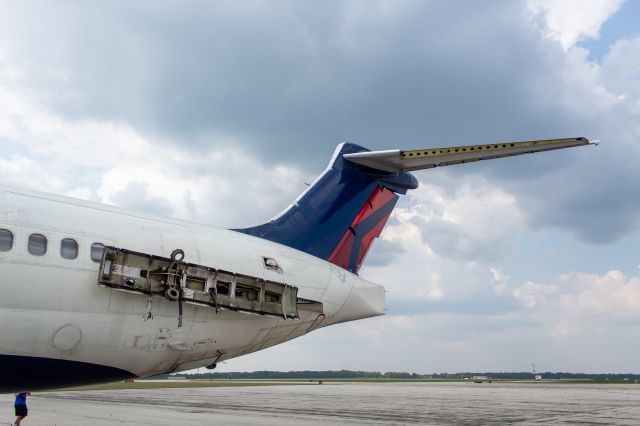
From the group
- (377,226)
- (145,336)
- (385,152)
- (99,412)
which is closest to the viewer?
(145,336)

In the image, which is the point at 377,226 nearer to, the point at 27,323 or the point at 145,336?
the point at 145,336

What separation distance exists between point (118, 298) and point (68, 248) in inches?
37.8

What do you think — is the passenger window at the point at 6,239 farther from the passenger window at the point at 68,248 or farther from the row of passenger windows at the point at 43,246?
the passenger window at the point at 68,248

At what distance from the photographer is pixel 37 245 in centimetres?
737

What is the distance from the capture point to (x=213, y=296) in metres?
8.59

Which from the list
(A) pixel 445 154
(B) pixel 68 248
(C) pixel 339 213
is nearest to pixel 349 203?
(C) pixel 339 213

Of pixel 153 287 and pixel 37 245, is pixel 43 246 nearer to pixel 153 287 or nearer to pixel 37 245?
pixel 37 245

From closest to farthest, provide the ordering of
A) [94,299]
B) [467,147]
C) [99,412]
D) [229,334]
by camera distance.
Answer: [94,299]
[229,334]
[467,147]
[99,412]

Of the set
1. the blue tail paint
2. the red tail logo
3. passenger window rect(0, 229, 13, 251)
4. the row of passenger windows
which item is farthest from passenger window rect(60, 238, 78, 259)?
the red tail logo

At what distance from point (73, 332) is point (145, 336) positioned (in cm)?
104

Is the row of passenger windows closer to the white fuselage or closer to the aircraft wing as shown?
the white fuselage

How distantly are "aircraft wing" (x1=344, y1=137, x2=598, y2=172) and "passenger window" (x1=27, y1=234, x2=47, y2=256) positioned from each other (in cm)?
653

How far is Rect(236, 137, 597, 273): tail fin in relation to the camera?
36.6 ft

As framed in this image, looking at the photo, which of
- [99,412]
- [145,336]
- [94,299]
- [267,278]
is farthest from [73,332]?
[99,412]
